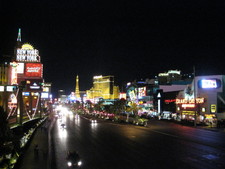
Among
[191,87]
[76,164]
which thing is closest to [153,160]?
[76,164]

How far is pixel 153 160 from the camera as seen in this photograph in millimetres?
17062

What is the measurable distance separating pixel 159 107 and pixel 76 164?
74.6 metres

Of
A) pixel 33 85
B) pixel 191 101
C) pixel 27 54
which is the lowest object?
pixel 191 101

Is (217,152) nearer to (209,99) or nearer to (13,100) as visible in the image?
(13,100)

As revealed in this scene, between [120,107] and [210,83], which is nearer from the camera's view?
[210,83]

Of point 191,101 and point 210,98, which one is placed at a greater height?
point 210,98

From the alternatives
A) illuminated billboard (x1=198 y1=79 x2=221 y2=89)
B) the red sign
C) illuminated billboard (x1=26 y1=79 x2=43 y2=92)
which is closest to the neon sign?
illuminated billboard (x1=198 y1=79 x2=221 y2=89)

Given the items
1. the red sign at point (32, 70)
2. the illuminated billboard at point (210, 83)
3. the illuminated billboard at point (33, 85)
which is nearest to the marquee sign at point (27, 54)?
the red sign at point (32, 70)

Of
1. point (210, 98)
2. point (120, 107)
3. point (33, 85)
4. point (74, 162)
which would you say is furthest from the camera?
point (120, 107)

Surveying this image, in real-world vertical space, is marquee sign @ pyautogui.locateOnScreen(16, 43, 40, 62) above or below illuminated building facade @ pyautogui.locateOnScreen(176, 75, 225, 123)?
above

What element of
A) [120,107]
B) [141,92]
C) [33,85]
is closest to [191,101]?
[120,107]

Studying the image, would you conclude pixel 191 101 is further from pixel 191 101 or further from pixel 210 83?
pixel 210 83

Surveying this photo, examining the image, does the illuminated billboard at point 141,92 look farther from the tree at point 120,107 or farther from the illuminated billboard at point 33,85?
the illuminated billboard at point 33,85

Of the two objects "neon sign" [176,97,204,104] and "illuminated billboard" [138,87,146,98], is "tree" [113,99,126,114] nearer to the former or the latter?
"neon sign" [176,97,204,104]
